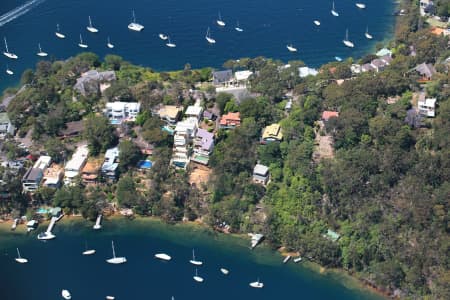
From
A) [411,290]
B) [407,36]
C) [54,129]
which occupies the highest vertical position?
[407,36]

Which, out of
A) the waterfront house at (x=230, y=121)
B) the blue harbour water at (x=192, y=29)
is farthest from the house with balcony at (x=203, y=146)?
the blue harbour water at (x=192, y=29)

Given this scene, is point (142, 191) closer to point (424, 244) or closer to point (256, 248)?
point (256, 248)

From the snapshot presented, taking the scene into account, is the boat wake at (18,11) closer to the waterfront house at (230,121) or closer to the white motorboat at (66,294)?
the waterfront house at (230,121)

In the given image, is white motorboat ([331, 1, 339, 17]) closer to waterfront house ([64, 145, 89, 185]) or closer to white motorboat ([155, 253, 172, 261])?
waterfront house ([64, 145, 89, 185])

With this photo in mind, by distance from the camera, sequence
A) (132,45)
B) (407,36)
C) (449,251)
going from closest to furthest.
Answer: (449,251) < (407,36) < (132,45)

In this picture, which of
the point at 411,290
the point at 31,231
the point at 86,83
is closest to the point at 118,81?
the point at 86,83

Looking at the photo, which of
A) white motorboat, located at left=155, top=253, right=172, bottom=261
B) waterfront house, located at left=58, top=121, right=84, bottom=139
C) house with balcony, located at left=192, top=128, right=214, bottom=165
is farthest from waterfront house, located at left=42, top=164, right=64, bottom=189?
white motorboat, located at left=155, top=253, right=172, bottom=261
